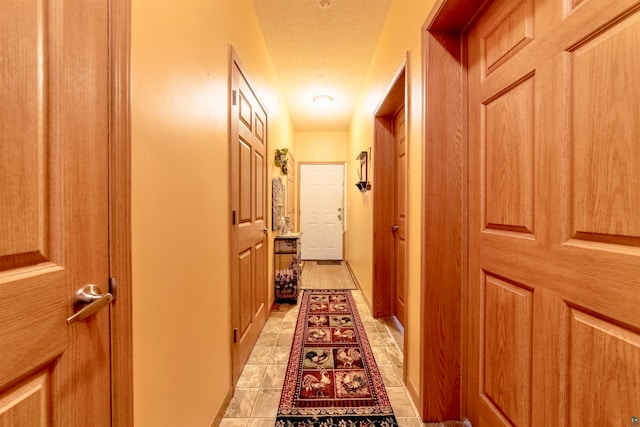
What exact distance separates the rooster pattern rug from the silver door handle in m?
1.14

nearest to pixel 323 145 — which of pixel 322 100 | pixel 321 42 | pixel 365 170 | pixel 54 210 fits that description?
pixel 322 100

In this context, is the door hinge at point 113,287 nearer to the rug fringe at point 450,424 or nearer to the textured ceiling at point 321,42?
the rug fringe at point 450,424

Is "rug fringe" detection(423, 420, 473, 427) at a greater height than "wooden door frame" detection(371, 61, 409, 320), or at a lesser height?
lesser

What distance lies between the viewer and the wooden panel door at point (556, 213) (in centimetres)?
62

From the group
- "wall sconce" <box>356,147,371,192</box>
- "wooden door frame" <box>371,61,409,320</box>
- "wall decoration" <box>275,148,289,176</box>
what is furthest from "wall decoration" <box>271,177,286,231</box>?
"wooden door frame" <box>371,61,409,320</box>

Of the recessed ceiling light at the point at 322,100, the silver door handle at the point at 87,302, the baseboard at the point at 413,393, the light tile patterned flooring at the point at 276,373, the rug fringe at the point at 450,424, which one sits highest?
the recessed ceiling light at the point at 322,100

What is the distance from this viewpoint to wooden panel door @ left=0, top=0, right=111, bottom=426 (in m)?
0.43

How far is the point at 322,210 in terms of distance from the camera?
515cm

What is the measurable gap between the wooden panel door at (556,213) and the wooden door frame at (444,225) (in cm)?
8

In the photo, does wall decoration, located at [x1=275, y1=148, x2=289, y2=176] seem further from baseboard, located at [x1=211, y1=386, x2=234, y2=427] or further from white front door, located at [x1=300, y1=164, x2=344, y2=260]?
baseboard, located at [x1=211, y1=386, x2=234, y2=427]

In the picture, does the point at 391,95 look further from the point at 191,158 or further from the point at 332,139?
the point at 332,139

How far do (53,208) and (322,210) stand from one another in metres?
4.68

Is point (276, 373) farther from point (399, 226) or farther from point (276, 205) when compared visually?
point (276, 205)

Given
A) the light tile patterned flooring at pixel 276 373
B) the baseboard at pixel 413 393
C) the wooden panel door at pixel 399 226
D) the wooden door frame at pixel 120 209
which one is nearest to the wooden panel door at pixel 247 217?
the light tile patterned flooring at pixel 276 373
